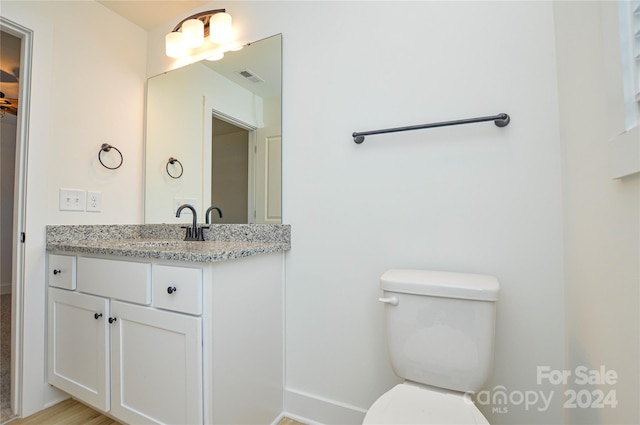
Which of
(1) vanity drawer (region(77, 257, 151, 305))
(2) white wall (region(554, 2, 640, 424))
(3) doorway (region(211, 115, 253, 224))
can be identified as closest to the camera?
(2) white wall (region(554, 2, 640, 424))

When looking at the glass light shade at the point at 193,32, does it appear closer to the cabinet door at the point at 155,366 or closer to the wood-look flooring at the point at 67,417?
the cabinet door at the point at 155,366

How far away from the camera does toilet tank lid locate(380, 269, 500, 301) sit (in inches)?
37.4

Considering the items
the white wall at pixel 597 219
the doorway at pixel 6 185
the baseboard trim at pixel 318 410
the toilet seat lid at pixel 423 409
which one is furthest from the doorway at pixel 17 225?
the white wall at pixel 597 219

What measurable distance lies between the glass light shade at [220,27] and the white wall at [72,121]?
724mm

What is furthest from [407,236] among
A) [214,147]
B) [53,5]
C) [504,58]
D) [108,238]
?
[53,5]

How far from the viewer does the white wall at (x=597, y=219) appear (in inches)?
25.8

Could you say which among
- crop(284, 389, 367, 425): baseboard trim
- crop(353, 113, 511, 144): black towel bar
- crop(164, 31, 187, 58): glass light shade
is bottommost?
crop(284, 389, 367, 425): baseboard trim

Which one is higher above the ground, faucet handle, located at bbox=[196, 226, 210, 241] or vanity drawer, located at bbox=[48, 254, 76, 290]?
faucet handle, located at bbox=[196, 226, 210, 241]

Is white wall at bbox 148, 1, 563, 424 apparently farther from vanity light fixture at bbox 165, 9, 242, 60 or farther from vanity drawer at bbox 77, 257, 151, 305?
vanity drawer at bbox 77, 257, 151, 305

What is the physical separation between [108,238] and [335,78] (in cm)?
164

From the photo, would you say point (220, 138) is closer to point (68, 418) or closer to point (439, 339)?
point (439, 339)

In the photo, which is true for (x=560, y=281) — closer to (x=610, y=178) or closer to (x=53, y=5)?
(x=610, y=178)

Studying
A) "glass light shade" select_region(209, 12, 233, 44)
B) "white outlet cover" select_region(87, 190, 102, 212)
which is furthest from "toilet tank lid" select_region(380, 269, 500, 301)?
"white outlet cover" select_region(87, 190, 102, 212)

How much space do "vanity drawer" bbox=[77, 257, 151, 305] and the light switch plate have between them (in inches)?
16.0
